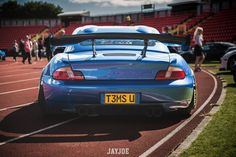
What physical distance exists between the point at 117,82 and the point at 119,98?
21 centimetres

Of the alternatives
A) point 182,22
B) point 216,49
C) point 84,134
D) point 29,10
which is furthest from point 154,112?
point 29,10

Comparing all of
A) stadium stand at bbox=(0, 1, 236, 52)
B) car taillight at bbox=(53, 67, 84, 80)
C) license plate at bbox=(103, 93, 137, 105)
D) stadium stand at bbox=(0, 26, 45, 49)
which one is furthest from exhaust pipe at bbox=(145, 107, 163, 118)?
stadium stand at bbox=(0, 26, 45, 49)

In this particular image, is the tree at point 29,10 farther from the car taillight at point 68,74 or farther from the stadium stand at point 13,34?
the car taillight at point 68,74

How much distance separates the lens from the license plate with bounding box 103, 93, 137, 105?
4.70 meters

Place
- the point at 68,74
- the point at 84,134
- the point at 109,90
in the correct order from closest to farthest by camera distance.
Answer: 1. the point at 84,134
2. the point at 109,90
3. the point at 68,74

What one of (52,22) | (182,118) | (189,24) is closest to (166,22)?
(189,24)

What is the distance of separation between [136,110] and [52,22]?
65.6m

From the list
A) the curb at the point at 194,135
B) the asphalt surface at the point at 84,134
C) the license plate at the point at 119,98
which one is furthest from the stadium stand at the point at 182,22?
the license plate at the point at 119,98

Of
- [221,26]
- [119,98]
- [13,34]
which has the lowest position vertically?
[13,34]

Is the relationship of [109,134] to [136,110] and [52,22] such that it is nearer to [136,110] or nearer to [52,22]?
[136,110]

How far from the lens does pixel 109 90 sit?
4688mm

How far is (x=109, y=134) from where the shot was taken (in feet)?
15.0

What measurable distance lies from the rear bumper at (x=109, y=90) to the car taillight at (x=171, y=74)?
0.06 metres

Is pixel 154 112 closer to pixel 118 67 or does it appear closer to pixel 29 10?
pixel 118 67
